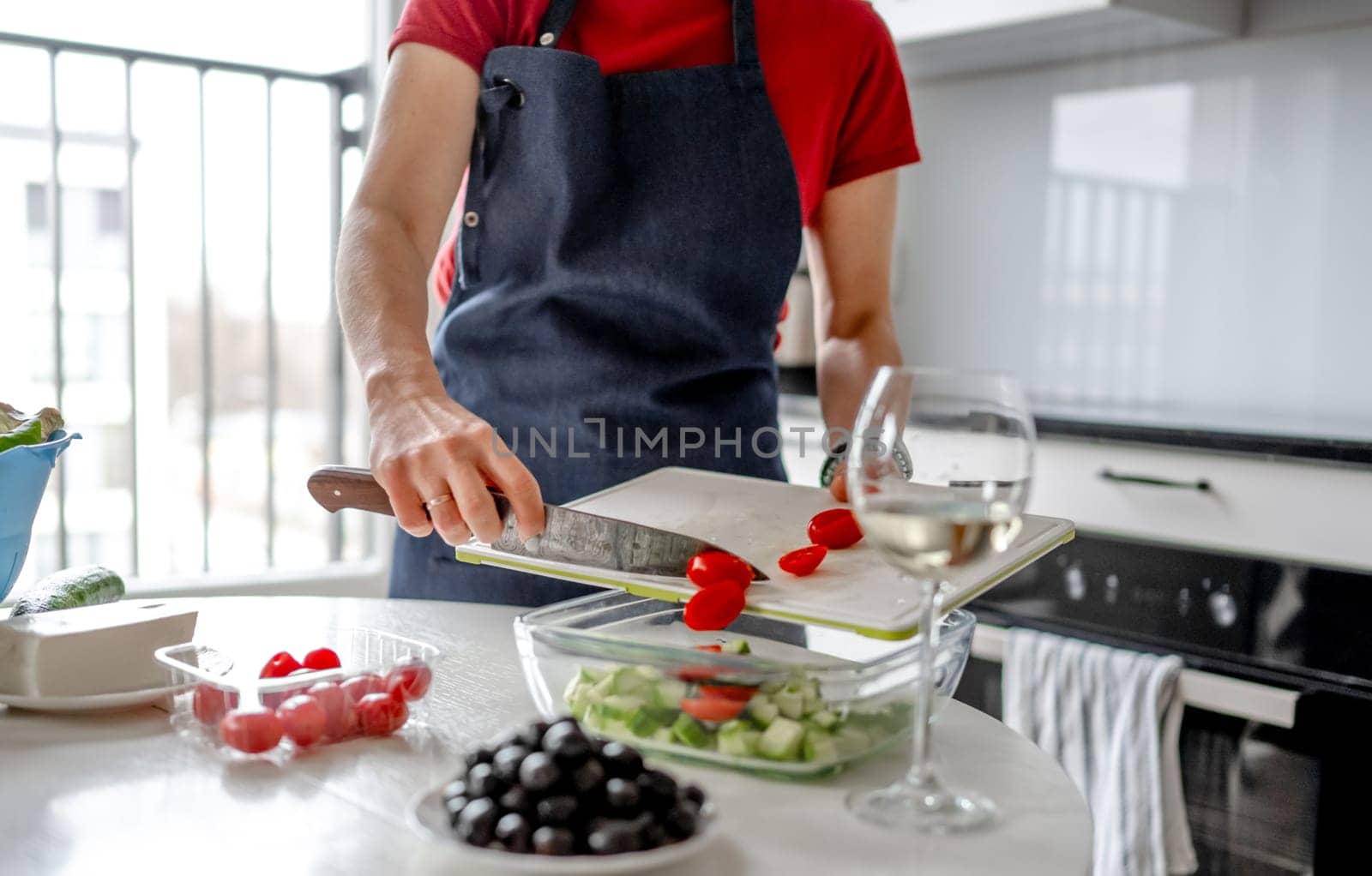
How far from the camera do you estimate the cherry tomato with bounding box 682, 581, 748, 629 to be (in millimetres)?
753

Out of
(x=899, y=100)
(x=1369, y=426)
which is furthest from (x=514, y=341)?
(x=1369, y=426)

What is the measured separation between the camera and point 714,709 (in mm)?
680

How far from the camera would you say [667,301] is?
127cm

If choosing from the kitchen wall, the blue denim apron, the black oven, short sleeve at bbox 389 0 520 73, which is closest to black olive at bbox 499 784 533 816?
the blue denim apron

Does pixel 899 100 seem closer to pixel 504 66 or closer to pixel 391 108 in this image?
pixel 504 66

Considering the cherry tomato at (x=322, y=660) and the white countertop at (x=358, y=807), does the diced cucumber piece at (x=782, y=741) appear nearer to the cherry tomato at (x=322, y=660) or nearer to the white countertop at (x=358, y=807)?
the white countertop at (x=358, y=807)

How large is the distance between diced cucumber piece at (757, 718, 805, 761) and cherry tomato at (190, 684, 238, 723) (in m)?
0.32

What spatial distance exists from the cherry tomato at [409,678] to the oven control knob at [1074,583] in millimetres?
1511

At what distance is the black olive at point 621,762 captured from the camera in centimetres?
57

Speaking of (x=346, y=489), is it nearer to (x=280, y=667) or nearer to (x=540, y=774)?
(x=280, y=667)

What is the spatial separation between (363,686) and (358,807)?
0.10m

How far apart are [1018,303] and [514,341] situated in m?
1.64

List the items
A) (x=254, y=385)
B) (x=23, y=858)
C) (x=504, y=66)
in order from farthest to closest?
(x=254, y=385) → (x=504, y=66) → (x=23, y=858)

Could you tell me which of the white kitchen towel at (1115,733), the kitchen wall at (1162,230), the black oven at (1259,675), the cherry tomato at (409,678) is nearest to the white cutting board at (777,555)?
the cherry tomato at (409,678)
